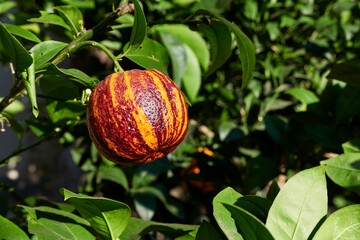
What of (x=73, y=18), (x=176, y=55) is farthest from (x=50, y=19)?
(x=176, y=55)

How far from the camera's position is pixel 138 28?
2.07ft

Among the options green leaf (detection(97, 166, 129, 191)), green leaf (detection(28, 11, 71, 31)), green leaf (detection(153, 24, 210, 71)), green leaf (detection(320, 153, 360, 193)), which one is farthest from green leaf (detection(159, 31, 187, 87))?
green leaf (detection(97, 166, 129, 191))

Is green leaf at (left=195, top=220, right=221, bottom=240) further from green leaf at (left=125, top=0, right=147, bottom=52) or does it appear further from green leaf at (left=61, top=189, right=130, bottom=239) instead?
green leaf at (left=125, top=0, right=147, bottom=52)

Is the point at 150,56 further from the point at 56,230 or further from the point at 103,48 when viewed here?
the point at 56,230

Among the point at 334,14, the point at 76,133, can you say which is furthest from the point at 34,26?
the point at 334,14

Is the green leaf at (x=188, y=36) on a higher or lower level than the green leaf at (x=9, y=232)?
higher

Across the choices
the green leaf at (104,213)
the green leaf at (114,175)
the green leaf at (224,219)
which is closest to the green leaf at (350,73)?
the green leaf at (224,219)

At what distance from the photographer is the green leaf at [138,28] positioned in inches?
23.7

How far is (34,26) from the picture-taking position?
1.27 m

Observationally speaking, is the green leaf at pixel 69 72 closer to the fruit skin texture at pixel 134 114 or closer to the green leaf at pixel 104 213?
the fruit skin texture at pixel 134 114

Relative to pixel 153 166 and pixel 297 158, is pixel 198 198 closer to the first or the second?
pixel 153 166

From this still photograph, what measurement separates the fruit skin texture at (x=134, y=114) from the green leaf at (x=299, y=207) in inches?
8.0

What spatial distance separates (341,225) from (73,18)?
62cm

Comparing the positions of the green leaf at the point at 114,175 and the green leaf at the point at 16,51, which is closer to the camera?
the green leaf at the point at 16,51
